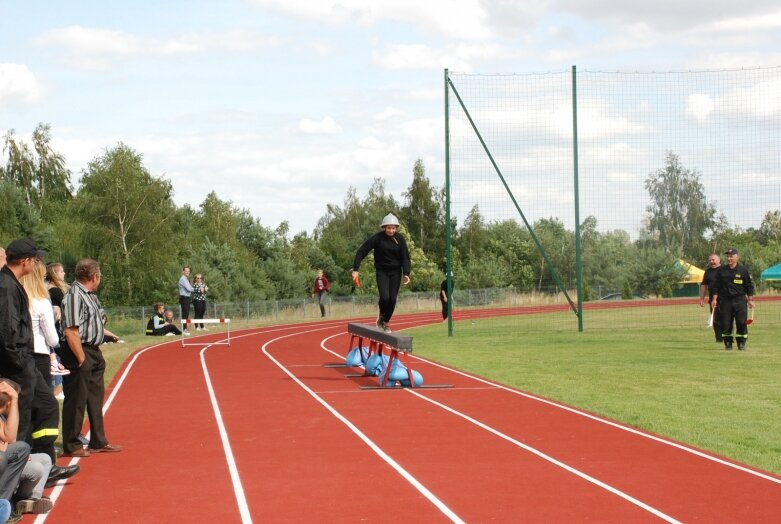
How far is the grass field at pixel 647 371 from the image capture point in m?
10.4

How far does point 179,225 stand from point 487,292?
21.9 meters

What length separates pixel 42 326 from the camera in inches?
322

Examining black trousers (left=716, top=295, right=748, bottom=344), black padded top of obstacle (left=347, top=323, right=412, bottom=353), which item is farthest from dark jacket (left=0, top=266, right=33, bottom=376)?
black trousers (left=716, top=295, right=748, bottom=344)

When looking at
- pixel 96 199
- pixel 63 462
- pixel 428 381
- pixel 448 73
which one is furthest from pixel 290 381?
pixel 96 199

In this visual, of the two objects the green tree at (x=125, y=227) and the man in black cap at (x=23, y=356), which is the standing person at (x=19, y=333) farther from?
the green tree at (x=125, y=227)

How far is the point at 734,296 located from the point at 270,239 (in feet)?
191

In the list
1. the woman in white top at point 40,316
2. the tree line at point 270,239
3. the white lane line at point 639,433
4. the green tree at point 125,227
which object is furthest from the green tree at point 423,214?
the woman in white top at point 40,316

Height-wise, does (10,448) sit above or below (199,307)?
below

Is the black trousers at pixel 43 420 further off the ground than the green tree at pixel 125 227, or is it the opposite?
the green tree at pixel 125 227

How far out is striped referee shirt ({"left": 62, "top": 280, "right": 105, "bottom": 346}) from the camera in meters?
8.93

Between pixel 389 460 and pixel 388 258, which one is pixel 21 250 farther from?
pixel 388 258

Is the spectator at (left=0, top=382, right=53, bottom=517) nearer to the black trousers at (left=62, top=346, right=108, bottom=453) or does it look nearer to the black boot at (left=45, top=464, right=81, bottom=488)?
the black boot at (left=45, top=464, right=81, bottom=488)

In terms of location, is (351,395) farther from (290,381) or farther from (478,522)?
(478,522)

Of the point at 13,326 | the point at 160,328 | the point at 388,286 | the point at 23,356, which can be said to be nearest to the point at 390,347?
the point at 388,286
